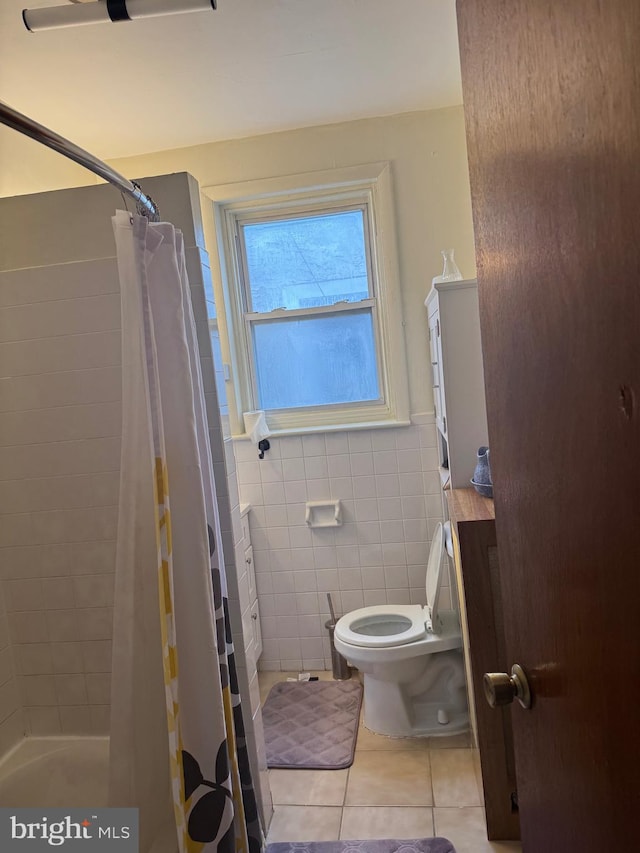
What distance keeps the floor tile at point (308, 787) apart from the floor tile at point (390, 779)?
0.04 m

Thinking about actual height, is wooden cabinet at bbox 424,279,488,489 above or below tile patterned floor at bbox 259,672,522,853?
above

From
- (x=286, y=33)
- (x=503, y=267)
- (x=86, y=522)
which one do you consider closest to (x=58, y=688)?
(x=86, y=522)

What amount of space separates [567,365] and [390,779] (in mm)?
2174

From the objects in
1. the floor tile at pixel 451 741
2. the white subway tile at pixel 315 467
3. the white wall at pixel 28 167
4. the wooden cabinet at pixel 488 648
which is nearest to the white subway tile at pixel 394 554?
the white subway tile at pixel 315 467

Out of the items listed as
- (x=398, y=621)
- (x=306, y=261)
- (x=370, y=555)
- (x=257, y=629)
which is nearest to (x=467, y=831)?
(x=398, y=621)

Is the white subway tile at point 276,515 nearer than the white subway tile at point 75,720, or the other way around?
the white subway tile at point 75,720

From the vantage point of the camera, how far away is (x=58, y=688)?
6.90 ft

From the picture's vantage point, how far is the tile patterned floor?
1979 millimetres

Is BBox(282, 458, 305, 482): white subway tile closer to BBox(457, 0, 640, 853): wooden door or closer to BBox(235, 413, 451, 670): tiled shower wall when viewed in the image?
BBox(235, 413, 451, 670): tiled shower wall

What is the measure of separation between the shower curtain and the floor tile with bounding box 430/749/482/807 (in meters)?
0.82

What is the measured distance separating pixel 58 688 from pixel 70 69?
2.20 m

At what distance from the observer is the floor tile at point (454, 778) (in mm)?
2109

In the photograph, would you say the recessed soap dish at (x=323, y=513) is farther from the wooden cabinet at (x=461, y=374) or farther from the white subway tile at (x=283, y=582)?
the wooden cabinet at (x=461, y=374)

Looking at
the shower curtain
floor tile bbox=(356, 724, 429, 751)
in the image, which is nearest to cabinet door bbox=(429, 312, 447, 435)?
the shower curtain
